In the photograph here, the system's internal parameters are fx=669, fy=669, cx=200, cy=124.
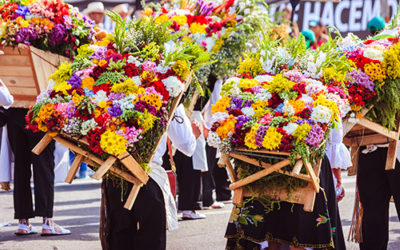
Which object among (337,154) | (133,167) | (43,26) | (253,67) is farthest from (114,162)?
(43,26)

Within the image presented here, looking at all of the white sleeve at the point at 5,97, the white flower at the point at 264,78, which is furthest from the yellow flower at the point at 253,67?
the white sleeve at the point at 5,97

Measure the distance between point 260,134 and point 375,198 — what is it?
6.43 ft

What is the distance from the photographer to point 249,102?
18.7ft

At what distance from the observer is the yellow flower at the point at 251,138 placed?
208 inches

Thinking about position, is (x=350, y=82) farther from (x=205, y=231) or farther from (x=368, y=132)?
(x=205, y=231)

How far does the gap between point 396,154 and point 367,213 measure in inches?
28.5

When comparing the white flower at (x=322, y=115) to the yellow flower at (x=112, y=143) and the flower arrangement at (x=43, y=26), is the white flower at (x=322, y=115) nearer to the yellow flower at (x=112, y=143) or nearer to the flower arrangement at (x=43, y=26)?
the yellow flower at (x=112, y=143)

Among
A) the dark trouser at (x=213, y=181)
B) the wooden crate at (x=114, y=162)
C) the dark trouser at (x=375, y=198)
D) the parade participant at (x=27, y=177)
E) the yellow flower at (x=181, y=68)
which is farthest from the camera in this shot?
the dark trouser at (x=213, y=181)

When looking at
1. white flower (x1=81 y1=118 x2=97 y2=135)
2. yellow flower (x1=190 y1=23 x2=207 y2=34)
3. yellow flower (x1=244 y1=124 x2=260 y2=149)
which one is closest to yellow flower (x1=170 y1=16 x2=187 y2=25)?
yellow flower (x1=190 y1=23 x2=207 y2=34)

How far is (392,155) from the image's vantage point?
6.27 m

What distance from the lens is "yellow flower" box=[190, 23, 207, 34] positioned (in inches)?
329

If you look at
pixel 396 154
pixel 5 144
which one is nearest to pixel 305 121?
pixel 396 154

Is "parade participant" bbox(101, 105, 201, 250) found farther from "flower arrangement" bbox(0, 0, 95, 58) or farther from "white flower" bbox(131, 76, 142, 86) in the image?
"flower arrangement" bbox(0, 0, 95, 58)

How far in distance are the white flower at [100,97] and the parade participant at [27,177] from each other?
3.12 metres
